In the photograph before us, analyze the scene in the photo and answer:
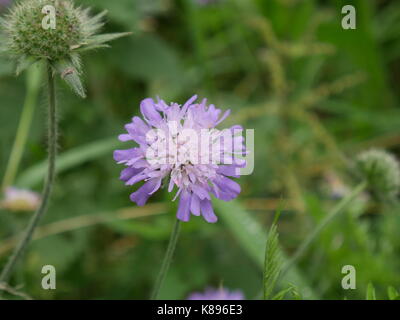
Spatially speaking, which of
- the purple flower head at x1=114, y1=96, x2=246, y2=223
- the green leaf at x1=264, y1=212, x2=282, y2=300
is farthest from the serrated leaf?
the green leaf at x1=264, y1=212, x2=282, y2=300

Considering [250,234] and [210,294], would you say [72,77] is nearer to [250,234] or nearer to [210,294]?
[250,234]

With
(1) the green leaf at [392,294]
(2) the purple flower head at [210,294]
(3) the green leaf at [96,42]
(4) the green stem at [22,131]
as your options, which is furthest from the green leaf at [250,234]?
(3) the green leaf at [96,42]

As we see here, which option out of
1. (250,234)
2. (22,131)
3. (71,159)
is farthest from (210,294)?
(22,131)

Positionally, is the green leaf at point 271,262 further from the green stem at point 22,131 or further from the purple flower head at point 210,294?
the green stem at point 22,131

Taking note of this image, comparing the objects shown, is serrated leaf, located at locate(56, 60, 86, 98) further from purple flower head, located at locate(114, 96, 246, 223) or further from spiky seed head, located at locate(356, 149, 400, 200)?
spiky seed head, located at locate(356, 149, 400, 200)

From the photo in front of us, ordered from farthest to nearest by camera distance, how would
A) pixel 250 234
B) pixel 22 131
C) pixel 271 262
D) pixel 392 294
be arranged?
pixel 22 131 → pixel 250 234 → pixel 392 294 → pixel 271 262
